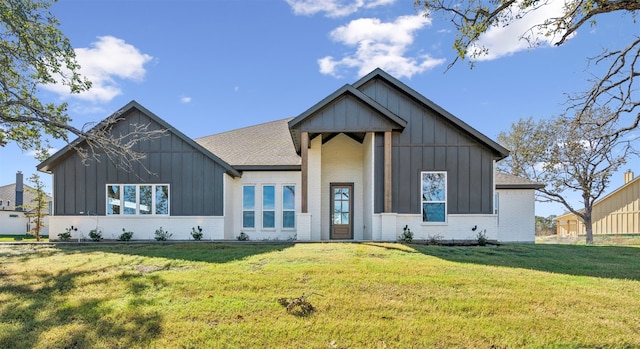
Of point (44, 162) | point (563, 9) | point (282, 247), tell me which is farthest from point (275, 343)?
point (44, 162)

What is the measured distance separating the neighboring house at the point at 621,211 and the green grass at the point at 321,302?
29.1m

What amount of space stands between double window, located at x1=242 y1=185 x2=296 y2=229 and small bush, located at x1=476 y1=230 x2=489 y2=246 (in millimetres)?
6797

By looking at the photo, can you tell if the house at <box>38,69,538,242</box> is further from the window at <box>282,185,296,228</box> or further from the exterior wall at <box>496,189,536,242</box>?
the exterior wall at <box>496,189,536,242</box>

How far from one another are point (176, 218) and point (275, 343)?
9977 mm

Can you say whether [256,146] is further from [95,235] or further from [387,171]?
[95,235]

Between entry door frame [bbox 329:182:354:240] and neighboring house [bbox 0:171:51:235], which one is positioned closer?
entry door frame [bbox 329:182:354:240]

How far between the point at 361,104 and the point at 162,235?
8.49m

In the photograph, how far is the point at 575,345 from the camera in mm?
4594

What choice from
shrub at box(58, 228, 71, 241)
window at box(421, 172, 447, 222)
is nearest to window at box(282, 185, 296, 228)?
window at box(421, 172, 447, 222)

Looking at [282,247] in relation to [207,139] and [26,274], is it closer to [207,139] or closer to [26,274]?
[26,274]

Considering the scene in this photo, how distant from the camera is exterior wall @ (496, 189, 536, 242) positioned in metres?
16.1

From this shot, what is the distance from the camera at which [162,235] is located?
13203 millimetres

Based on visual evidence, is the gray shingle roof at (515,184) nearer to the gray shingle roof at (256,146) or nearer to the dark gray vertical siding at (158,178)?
the gray shingle roof at (256,146)

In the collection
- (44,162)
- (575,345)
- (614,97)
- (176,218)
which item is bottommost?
(575,345)
